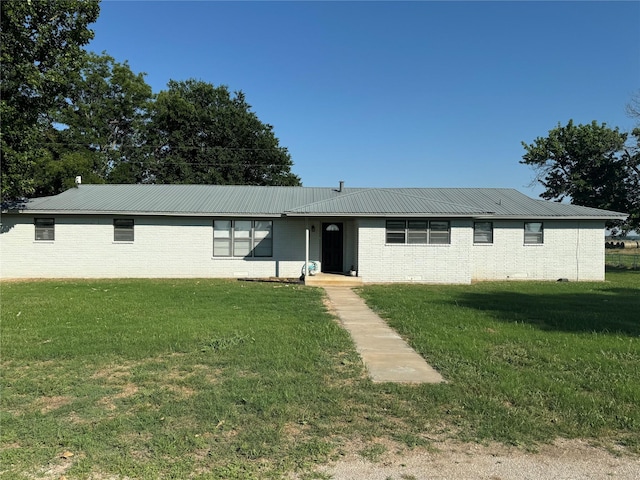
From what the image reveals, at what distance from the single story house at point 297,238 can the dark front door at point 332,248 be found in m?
0.04

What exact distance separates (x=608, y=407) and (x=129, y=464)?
4243 mm

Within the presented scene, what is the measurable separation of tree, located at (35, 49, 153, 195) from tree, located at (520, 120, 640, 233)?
3016cm

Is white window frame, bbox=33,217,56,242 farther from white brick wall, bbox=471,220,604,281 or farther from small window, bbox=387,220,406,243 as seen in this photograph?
white brick wall, bbox=471,220,604,281

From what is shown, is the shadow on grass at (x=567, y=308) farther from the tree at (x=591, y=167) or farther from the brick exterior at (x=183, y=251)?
the tree at (x=591, y=167)

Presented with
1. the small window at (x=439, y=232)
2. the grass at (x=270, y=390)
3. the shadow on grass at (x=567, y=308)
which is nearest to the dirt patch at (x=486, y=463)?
the grass at (x=270, y=390)

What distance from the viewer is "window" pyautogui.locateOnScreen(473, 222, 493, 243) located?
58.7 ft

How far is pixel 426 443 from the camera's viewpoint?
357cm

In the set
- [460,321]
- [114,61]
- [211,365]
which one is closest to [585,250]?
[460,321]

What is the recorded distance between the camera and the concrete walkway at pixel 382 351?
5.26m

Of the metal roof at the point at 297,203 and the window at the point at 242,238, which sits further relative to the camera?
the window at the point at 242,238

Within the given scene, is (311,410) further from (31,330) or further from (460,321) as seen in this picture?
(31,330)

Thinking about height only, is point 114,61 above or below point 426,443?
above

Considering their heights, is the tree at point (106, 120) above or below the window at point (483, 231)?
above

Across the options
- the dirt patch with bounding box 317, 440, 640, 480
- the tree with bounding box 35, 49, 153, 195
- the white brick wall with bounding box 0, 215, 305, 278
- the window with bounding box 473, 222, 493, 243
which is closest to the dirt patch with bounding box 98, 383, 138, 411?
the dirt patch with bounding box 317, 440, 640, 480
